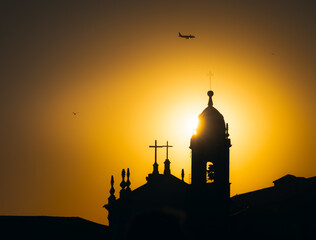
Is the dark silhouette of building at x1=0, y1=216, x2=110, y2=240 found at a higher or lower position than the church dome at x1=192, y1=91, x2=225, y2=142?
lower

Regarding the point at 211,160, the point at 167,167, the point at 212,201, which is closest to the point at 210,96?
the point at 211,160

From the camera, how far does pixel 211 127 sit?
32156 millimetres

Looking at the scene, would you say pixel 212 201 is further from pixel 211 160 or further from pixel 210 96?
pixel 210 96

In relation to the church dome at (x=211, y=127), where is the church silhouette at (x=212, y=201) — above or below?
below

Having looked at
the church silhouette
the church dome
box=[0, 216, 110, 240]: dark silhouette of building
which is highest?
the church dome

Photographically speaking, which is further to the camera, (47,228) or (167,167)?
(167,167)

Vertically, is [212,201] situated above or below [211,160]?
below

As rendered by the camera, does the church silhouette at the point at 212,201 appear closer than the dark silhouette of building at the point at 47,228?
Yes

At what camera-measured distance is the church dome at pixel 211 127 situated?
32.0 metres

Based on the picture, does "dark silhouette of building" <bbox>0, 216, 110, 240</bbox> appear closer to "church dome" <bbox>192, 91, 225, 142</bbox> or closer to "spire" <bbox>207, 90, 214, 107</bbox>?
"church dome" <bbox>192, 91, 225, 142</bbox>

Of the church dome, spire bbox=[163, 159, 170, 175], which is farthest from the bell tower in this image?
spire bbox=[163, 159, 170, 175]

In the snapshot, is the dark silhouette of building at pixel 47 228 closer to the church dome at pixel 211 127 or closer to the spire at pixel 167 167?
the spire at pixel 167 167

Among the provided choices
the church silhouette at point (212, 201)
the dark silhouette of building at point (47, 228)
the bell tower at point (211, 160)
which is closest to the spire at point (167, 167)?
the church silhouette at point (212, 201)

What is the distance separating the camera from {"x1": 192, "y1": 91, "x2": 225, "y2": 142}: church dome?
32000mm
